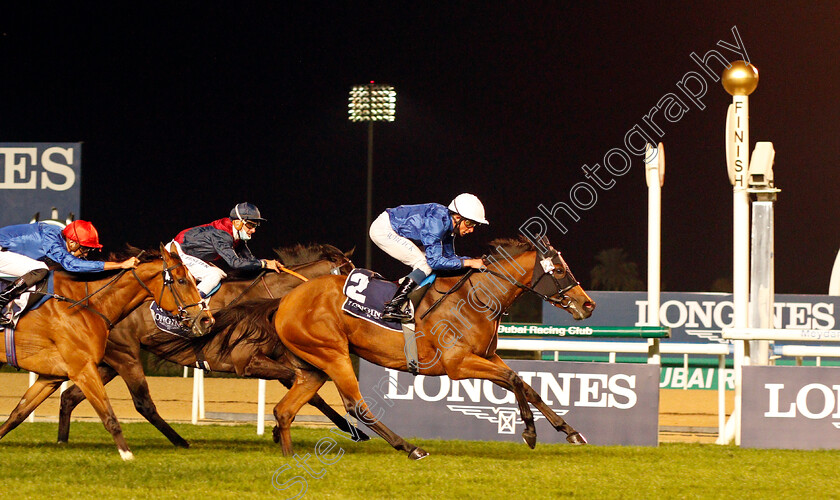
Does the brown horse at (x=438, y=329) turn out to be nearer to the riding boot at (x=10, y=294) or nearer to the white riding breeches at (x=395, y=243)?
the white riding breeches at (x=395, y=243)

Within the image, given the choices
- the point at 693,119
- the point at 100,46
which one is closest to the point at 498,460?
the point at 693,119

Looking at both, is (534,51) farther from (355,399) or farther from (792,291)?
(355,399)

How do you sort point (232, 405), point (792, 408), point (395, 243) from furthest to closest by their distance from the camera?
point (232, 405), point (792, 408), point (395, 243)

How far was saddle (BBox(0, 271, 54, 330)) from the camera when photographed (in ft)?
18.1

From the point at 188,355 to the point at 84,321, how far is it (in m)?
0.86

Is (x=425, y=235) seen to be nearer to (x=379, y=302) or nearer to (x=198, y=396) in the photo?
(x=379, y=302)

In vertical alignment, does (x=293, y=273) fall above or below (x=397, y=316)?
above

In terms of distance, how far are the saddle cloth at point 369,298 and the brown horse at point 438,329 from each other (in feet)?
0.15

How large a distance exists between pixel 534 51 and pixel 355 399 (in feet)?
69.4

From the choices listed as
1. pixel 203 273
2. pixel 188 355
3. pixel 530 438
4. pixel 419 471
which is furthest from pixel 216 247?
pixel 530 438

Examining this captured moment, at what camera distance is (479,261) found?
5.63 m

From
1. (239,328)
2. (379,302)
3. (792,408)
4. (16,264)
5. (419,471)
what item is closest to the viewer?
(419,471)

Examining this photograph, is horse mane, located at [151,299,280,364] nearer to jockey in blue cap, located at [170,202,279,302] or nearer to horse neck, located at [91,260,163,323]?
jockey in blue cap, located at [170,202,279,302]

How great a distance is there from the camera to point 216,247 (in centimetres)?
656
